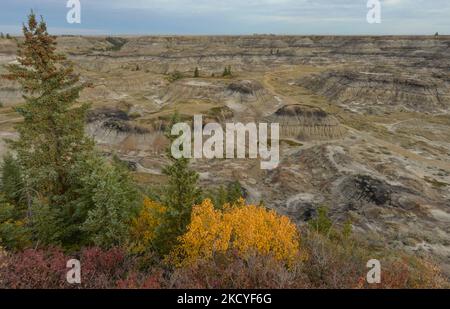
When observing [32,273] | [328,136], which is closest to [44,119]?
[32,273]

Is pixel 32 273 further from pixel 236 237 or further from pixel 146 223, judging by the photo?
pixel 146 223

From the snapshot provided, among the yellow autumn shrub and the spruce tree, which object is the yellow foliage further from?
the spruce tree

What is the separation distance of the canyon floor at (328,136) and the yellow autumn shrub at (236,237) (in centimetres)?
1818

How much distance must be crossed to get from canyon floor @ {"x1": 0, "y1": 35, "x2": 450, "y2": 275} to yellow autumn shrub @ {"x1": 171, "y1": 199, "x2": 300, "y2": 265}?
18.2m

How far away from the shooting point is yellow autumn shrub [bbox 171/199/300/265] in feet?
56.4

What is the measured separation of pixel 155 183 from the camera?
191 feet

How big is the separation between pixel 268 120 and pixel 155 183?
142 feet

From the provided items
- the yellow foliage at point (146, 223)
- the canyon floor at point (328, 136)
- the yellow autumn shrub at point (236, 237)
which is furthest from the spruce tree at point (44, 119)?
the yellow autumn shrub at point (236, 237)

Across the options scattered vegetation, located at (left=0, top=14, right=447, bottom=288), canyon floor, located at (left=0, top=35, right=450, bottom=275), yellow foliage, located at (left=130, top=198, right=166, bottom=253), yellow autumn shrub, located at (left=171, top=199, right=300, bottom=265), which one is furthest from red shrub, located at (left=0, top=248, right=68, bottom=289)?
canyon floor, located at (left=0, top=35, right=450, bottom=275)

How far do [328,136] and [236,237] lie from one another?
225 ft

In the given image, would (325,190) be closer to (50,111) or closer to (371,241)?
(371,241)

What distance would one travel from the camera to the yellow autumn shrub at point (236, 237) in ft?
56.4

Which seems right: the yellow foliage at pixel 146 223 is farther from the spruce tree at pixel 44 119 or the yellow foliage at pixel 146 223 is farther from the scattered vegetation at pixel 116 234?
the spruce tree at pixel 44 119

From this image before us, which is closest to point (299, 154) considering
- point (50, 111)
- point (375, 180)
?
point (375, 180)
